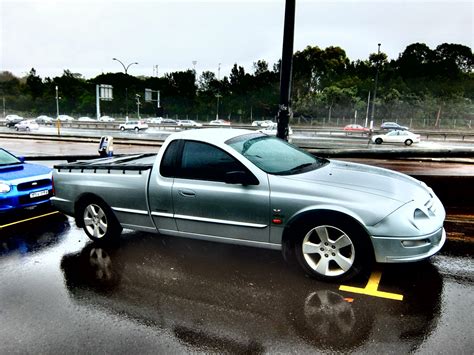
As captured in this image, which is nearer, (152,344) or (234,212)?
(152,344)

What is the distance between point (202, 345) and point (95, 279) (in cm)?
191

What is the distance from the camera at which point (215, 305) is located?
4.00m

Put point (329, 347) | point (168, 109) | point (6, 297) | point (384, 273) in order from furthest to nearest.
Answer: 1. point (168, 109)
2. point (384, 273)
3. point (6, 297)
4. point (329, 347)

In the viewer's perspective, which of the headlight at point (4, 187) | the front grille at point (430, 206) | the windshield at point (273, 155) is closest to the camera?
the front grille at point (430, 206)

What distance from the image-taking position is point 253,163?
471 cm

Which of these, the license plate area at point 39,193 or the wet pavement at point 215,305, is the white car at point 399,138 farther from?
the license plate area at point 39,193

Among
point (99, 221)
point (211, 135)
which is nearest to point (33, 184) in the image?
point (99, 221)

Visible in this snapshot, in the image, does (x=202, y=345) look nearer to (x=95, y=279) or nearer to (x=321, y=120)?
(x=95, y=279)

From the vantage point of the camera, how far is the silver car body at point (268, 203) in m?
4.09

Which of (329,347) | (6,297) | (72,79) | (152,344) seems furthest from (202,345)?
(72,79)

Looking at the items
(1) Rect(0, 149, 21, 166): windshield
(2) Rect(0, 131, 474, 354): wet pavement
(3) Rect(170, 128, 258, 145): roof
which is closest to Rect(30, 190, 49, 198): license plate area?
(1) Rect(0, 149, 21, 166): windshield

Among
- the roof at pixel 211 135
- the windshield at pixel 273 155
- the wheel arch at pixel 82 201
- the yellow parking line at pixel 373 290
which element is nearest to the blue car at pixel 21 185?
the wheel arch at pixel 82 201

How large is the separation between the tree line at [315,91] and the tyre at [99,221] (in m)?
44.2

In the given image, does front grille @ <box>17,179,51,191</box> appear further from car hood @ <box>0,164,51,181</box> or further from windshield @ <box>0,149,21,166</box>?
windshield @ <box>0,149,21,166</box>
